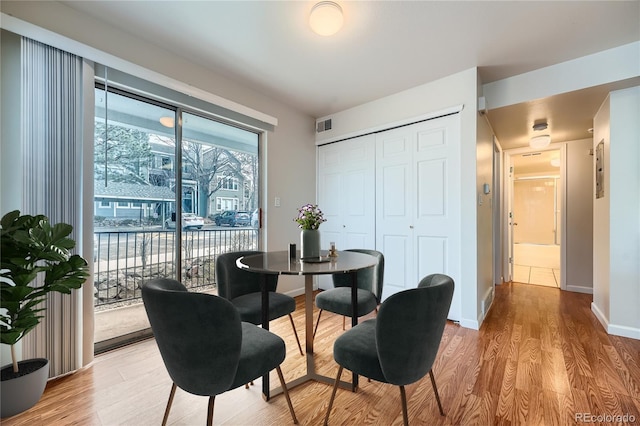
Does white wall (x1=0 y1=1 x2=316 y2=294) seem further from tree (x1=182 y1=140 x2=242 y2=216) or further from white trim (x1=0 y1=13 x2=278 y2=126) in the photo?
tree (x1=182 y1=140 x2=242 y2=216)

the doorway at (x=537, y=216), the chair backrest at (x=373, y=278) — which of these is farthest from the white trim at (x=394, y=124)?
the doorway at (x=537, y=216)

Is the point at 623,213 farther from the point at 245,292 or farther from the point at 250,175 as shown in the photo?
the point at 250,175

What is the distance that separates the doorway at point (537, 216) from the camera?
5.68m

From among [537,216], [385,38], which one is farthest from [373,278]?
[537,216]

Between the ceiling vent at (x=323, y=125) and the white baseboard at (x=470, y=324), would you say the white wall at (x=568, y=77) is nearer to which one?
the ceiling vent at (x=323, y=125)

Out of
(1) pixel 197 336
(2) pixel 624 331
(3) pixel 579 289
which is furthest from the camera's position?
(3) pixel 579 289

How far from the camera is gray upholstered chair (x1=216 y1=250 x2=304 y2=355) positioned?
1.88 meters

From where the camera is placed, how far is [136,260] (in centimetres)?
256

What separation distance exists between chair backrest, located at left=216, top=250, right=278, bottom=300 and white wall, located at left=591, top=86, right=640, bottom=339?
3.18 meters

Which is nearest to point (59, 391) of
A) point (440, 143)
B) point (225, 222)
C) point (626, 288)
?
point (225, 222)

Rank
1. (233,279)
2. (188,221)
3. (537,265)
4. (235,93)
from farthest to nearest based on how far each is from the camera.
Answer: (537,265) → (235,93) → (188,221) → (233,279)

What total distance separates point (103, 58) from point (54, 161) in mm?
849

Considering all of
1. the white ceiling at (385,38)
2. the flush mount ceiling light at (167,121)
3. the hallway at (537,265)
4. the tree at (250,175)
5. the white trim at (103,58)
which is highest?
the white ceiling at (385,38)

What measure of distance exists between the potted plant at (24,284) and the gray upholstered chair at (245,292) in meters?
0.84
